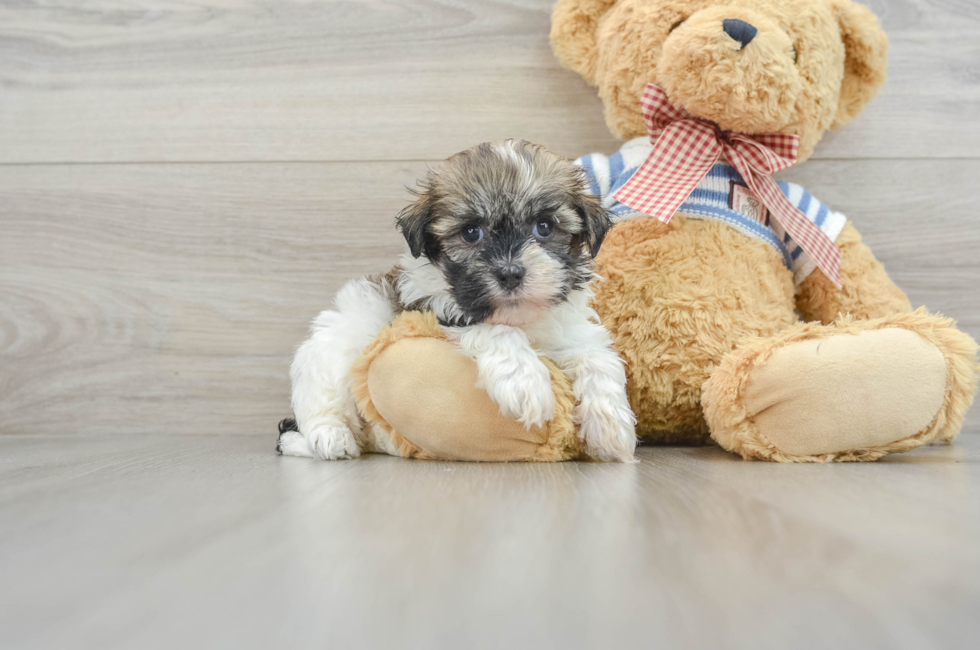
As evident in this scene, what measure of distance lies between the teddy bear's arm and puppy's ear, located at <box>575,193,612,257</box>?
1.95ft

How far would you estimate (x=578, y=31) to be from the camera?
162 cm

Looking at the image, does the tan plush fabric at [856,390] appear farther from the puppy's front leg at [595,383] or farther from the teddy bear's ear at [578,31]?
the teddy bear's ear at [578,31]

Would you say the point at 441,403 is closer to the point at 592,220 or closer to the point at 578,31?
the point at 592,220

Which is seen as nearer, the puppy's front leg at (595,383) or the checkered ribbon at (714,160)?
the puppy's front leg at (595,383)

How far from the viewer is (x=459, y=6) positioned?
1803 mm

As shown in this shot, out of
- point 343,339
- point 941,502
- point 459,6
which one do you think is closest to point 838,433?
point 941,502

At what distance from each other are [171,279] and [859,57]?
181 cm

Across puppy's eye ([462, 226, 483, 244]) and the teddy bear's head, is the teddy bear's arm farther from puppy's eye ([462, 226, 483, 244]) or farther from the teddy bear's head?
puppy's eye ([462, 226, 483, 244])

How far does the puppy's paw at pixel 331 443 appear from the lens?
1318 millimetres

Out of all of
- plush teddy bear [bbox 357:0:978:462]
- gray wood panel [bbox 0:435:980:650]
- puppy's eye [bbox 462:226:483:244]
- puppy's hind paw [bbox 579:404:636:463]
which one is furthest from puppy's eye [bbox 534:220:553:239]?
gray wood panel [bbox 0:435:980:650]

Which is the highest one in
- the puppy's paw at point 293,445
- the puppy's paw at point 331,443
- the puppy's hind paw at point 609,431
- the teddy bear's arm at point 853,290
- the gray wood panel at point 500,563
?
the gray wood panel at point 500,563

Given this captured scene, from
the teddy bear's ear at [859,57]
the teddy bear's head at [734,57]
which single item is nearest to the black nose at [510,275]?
the teddy bear's head at [734,57]

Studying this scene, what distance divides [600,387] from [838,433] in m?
0.40

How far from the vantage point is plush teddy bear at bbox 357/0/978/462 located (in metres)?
1.13
